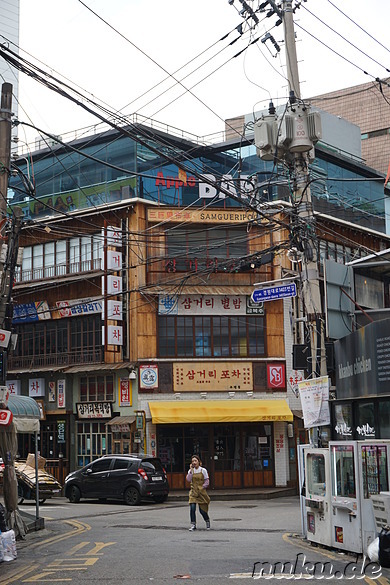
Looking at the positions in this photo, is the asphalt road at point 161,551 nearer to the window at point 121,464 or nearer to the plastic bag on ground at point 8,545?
the plastic bag on ground at point 8,545

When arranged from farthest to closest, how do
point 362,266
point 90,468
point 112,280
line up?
point 112,280 → point 90,468 → point 362,266

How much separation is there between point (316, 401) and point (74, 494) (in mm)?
15746

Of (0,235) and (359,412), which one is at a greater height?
(0,235)

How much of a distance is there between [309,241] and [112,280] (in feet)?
60.7

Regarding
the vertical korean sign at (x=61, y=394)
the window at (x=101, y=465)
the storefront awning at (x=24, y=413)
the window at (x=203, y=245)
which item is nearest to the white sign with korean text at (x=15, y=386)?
the vertical korean sign at (x=61, y=394)

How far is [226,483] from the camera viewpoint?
111 feet

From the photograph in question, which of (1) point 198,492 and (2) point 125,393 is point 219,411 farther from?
(1) point 198,492

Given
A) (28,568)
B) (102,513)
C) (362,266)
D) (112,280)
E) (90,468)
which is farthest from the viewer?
(112,280)

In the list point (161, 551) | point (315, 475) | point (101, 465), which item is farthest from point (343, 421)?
point (101, 465)

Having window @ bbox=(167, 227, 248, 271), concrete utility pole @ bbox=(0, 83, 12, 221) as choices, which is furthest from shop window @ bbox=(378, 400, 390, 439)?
window @ bbox=(167, 227, 248, 271)

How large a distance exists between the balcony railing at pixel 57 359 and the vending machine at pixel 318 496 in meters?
20.4

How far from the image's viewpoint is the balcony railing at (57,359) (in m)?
35.0

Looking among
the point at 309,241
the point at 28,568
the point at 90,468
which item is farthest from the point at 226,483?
the point at 28,568

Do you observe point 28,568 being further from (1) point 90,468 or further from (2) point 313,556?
(1) point 90,468
